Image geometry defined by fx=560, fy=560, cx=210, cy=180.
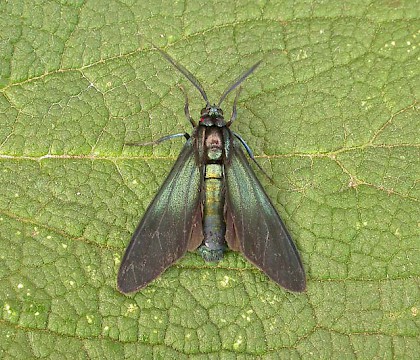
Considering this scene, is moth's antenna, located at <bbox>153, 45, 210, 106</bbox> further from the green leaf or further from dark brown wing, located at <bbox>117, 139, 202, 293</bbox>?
dark brown wing, located at <bbox>117, 139, 202, 293</bbox>

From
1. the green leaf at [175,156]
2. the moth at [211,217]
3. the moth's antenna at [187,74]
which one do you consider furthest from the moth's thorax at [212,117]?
the green leaf at [175,156]

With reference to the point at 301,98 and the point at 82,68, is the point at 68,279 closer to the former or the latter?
the point at 82,68

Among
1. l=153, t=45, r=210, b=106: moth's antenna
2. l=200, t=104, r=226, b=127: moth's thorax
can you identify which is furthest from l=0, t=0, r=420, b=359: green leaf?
l=200, t=104, r=226, b=127: moth's thorax

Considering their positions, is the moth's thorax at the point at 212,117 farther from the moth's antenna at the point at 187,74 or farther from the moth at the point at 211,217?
the moth's antenna at the point at 187,74

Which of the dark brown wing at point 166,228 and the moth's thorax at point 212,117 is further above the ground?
the moth's thorax at point 212,117

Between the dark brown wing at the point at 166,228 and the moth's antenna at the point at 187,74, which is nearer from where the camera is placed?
the dark brown wing at the point at 166,228

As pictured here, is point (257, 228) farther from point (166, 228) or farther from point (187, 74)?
point (187, 74)

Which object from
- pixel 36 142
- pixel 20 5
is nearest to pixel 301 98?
pixel 36 142
